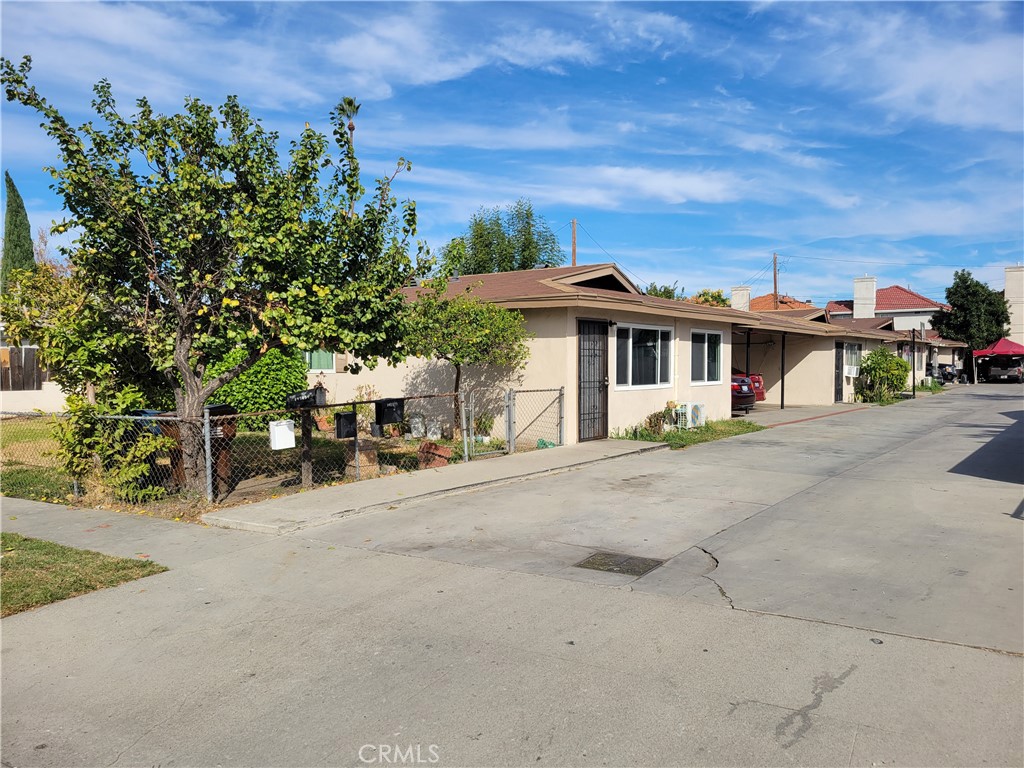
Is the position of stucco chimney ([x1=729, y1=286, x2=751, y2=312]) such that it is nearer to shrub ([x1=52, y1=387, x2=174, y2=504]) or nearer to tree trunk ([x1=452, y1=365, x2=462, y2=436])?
tree trunk ([x1=452, y1=365, x2=462, y2=436])

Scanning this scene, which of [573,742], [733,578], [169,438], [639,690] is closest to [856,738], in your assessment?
[639,690]

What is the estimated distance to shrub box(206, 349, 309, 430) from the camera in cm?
1636

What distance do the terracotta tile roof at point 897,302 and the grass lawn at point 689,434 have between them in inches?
1870

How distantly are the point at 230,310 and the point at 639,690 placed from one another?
6972mm

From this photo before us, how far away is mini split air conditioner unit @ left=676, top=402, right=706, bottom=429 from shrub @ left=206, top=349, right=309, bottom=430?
865cm

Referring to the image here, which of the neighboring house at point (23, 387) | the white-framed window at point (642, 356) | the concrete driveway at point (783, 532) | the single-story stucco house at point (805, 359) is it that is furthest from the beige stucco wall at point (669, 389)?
the neighboring house at point (23, 387)

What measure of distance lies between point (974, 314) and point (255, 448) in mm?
55226

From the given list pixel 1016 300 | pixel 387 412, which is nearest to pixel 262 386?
pixel 387 412

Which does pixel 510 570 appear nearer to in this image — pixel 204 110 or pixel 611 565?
pixel 611 565

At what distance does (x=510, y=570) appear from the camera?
6.47 metres

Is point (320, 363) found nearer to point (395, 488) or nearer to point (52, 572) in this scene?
point (395, 488)

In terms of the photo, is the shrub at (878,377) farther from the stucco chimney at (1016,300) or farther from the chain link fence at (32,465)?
the stucco chimney at (1016,300)

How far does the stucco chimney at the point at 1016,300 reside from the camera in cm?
5838

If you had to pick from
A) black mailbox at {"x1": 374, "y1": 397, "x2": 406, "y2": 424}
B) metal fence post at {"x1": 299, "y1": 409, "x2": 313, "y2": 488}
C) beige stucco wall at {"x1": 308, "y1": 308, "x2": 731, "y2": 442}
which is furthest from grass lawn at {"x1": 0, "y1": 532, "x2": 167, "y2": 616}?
beige stucco wall at {"x1": 308, "y1": 308, "x2": 731, "y2": 442}
